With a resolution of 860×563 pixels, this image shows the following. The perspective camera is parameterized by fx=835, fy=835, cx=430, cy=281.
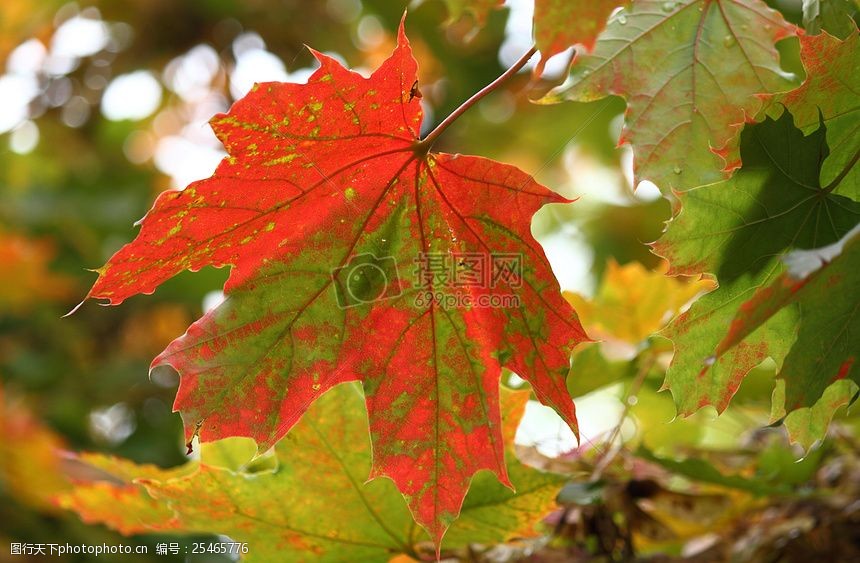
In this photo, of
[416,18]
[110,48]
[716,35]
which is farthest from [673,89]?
[110,48]

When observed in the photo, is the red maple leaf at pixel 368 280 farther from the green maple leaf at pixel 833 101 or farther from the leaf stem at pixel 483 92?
the green maple leaf at pixel 833 101

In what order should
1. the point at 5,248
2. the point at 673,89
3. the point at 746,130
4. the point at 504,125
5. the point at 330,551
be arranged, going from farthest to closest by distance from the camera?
the point at 504,125 → the point at 5,248 → the point at 330,551 → the point at 673,89 → the point at 746,130

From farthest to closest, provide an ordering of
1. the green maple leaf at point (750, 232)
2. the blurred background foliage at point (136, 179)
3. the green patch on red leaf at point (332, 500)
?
the blurred background foliage at point (136, 179) < the green patch on red leaf at point (332, 500) < the green maple leaf at point (750, 232)

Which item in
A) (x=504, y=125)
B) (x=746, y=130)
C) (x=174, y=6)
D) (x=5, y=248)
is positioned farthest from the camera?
(x=504, y=125)

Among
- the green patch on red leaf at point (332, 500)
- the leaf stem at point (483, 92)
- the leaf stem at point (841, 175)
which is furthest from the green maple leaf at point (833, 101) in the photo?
the green patch on red leaf at point (332, 500)

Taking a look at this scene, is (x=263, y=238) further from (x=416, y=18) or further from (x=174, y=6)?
(x=174, y=6)

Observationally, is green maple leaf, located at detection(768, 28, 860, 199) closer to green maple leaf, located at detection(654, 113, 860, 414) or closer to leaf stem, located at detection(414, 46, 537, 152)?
green maple leaf, located at detection(654, 113, 860, 414)

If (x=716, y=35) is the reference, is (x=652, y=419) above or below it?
below

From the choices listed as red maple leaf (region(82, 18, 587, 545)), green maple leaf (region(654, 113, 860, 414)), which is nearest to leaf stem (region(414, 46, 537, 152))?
red maple leaf (region(82, 18, 587, 545))
